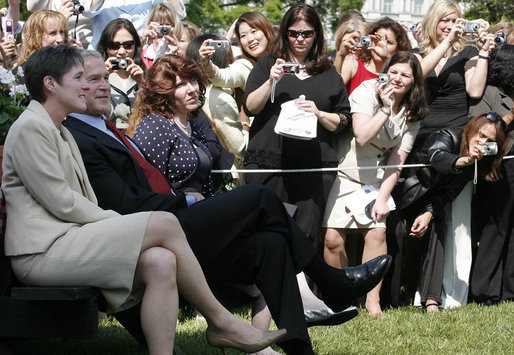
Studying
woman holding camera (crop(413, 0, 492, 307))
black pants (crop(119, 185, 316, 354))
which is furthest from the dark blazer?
black pants (crop(119, 185, 316, 354))

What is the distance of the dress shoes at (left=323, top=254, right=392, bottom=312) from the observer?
5.34 metres

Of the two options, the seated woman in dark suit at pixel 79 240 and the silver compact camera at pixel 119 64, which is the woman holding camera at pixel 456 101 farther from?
the seated woman in dark suit at pixel 79 240

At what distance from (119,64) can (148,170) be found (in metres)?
2.05

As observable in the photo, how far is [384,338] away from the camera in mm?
6191

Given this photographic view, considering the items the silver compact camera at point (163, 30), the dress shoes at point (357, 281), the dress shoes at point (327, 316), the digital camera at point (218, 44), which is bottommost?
the dress shoes at point (327, 316)

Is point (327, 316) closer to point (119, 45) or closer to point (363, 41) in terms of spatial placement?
point (363, 41)

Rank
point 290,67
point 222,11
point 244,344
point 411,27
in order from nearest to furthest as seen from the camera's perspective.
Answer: point 244,344 → point 290,67 → point 411,27 → point 222,11

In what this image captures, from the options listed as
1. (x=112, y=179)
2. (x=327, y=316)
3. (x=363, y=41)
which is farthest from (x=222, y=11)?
(x=112, y=179)

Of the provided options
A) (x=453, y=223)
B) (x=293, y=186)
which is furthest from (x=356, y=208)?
(x=453, y=223)

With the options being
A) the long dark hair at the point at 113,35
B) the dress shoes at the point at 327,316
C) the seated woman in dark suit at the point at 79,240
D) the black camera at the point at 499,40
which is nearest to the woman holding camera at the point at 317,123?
the long dark hair at the point at 113,35

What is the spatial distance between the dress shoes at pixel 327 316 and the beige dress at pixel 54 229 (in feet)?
4.79

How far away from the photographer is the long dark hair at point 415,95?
729 centimetres

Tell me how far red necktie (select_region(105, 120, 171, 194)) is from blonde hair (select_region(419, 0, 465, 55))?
3708mm

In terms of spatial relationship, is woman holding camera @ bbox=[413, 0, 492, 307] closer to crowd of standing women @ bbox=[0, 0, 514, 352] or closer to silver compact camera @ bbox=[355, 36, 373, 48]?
crowd of standing women @ bbox=[0, 0, 514, 352]
